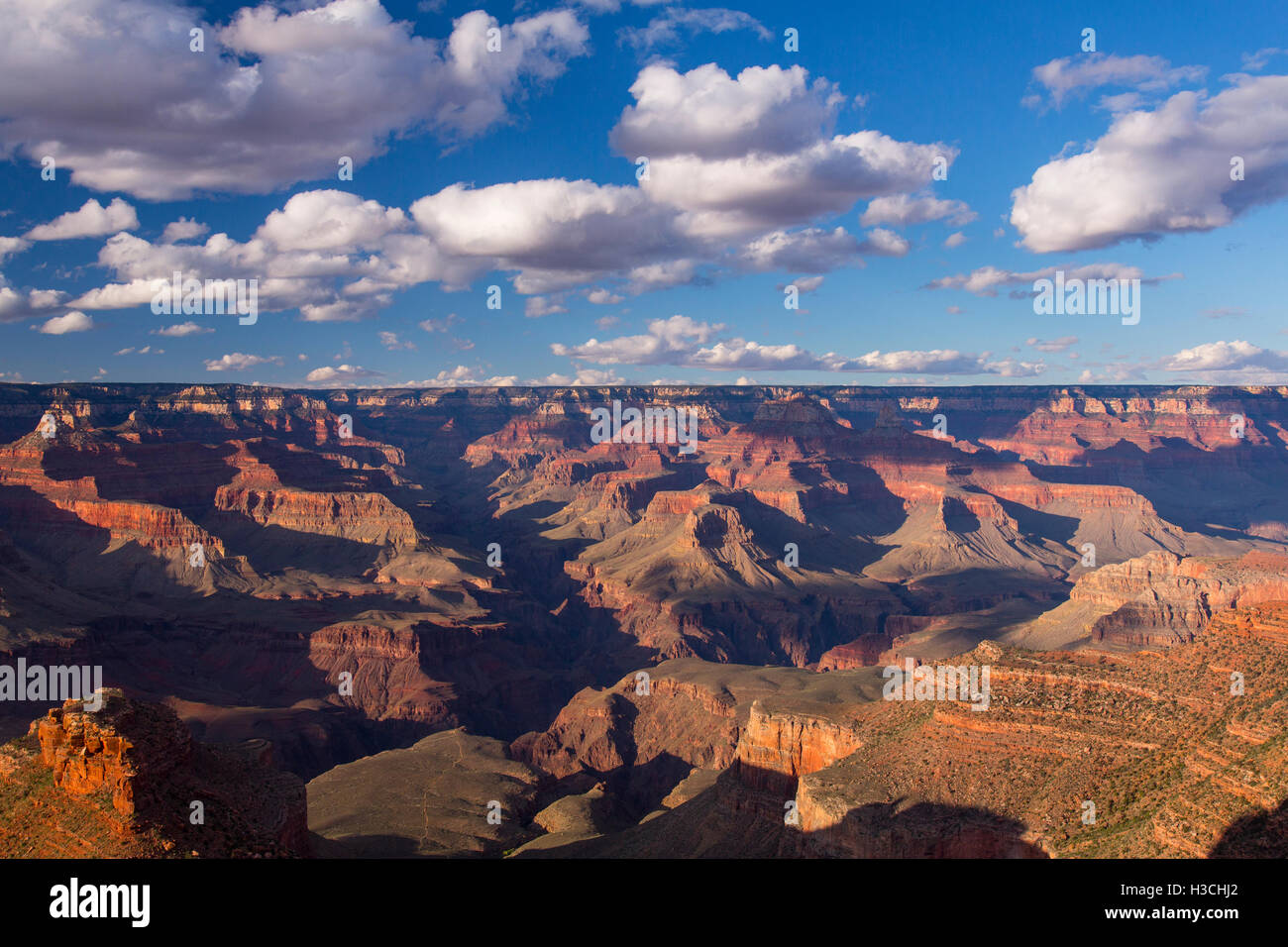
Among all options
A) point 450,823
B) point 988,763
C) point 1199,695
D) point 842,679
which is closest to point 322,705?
point 450,823

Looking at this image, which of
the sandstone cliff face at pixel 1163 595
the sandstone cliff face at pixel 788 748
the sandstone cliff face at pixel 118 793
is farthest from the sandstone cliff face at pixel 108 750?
the sandstone cliff face at pixel 1163 595

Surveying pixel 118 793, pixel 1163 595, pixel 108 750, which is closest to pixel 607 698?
pixel 1163 595

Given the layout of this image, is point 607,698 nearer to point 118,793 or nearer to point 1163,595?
point 1163,595

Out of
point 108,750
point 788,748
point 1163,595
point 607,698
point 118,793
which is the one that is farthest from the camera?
point 1163,595

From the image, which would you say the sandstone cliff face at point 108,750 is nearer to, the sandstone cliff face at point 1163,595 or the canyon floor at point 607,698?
the canyon floor at point 607,698

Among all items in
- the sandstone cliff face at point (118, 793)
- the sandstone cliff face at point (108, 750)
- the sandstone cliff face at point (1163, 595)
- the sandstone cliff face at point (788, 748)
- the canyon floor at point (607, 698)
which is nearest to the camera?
the sandstone cliff face at point (118, 793)

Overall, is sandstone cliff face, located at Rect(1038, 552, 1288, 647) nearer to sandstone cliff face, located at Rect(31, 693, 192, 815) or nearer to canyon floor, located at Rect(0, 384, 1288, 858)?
canyon floor, located at Rect(0, 384, 1288, 858)

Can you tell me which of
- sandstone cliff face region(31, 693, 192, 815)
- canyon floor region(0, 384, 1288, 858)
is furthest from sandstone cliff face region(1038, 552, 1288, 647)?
sandstone cliff face region(31, 693, 192, 815)

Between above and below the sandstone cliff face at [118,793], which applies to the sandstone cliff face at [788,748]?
below

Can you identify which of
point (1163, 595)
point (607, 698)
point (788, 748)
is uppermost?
point (788, 748)

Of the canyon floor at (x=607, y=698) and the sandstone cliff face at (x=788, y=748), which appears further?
the sandstone cliff face at (x=788, y=748)
